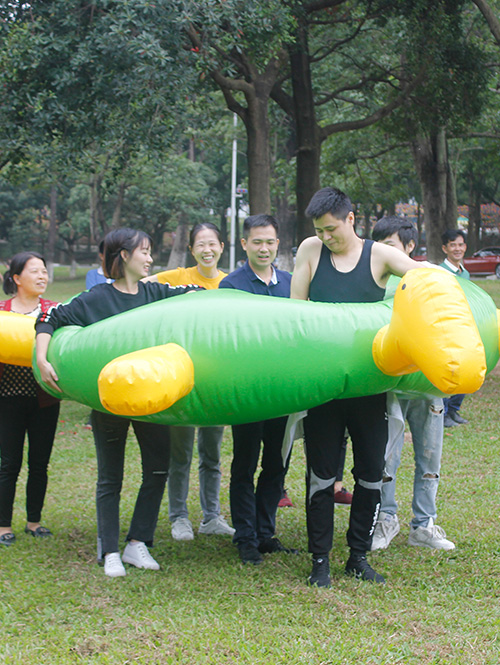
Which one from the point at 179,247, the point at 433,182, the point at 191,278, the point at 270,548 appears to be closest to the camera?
the point at 270,548

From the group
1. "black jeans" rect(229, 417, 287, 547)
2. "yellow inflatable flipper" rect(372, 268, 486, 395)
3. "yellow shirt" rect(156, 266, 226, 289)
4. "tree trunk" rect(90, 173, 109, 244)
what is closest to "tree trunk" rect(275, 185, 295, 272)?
"tree trunk" rect(90, 173, 109, 244)

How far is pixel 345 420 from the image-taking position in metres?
3.63

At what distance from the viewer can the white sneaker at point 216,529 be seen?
14.8 feet

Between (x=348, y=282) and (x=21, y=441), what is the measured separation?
2153mm

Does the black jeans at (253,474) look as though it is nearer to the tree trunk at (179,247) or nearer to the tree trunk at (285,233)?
the tree trunk at (285,233)

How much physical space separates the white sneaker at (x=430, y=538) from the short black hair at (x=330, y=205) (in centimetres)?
189

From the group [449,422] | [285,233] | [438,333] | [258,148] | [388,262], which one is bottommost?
[449,422]

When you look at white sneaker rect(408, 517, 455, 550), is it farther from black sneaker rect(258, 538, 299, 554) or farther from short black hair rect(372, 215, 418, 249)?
short black hair rect(372, 215, 418, 249)

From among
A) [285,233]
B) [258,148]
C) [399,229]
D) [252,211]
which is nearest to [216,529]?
[399,229]

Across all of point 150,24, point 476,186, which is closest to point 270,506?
point 150,24

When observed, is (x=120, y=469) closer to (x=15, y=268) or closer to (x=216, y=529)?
(x=216, y=529)

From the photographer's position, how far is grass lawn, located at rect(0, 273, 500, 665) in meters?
2.98

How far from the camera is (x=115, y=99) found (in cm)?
741

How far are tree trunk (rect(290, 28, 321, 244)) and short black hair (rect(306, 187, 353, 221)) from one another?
745 centimetres
